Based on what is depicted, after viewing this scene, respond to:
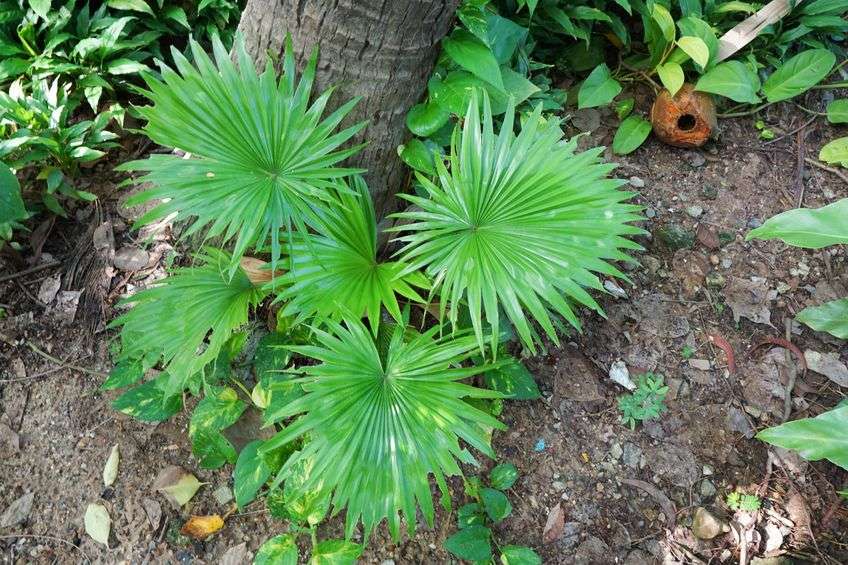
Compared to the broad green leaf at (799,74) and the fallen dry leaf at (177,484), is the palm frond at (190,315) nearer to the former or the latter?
the fallen dry leaf at (177,484)

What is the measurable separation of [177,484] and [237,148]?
1.09m

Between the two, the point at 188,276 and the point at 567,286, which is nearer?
the point at 567,286

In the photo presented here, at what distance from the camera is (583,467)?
1.95 metres

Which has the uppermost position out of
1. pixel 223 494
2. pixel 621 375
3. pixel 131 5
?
pixel 131 5

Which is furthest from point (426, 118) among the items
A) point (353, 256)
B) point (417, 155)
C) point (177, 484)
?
point (177, 484)

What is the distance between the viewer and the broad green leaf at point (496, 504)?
1.80 meters

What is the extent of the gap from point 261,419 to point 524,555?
91cm

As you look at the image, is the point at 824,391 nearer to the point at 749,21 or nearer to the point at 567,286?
the point at 567,286

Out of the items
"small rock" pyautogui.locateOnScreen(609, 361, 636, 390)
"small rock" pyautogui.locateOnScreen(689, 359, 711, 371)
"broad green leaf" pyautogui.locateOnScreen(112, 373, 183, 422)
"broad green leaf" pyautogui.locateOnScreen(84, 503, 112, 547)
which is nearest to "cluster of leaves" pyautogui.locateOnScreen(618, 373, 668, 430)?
"small rock" pyautogui.locateOnScreen(609, 361, 636, 390)

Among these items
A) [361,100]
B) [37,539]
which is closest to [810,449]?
[361,100]

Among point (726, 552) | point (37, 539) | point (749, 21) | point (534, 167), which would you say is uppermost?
point (749, 21)

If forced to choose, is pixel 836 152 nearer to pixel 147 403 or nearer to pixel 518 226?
pixel 518 226

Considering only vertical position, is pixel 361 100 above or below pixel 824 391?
above

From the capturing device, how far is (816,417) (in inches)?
65.2
